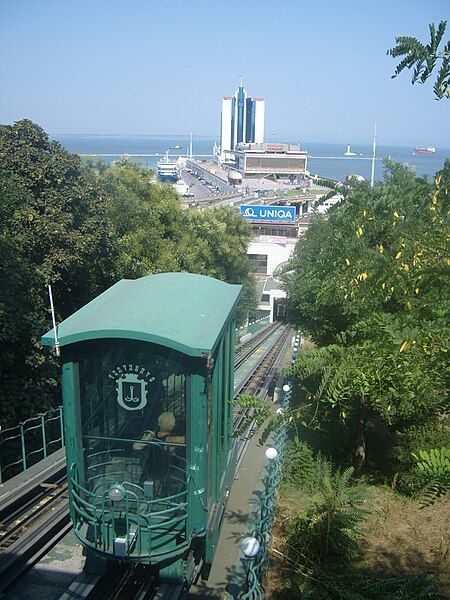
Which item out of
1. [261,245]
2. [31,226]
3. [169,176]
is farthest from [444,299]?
[169,176]

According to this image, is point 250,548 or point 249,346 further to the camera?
point 249,346

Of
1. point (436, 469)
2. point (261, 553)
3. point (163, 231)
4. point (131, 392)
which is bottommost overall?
point (261, 553)

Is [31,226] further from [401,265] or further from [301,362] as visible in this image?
[401,265]

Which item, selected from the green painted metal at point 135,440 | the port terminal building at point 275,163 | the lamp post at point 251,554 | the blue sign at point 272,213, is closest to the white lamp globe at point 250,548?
the lamp post at point 251,554

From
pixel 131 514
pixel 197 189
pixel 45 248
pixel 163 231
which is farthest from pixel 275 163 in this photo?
pixel 131 514

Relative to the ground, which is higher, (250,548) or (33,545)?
(250,548)

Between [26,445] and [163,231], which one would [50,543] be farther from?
[163,231]

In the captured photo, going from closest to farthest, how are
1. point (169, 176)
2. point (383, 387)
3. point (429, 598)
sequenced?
point (429, 598), point (383, 387), point (169, 176)
